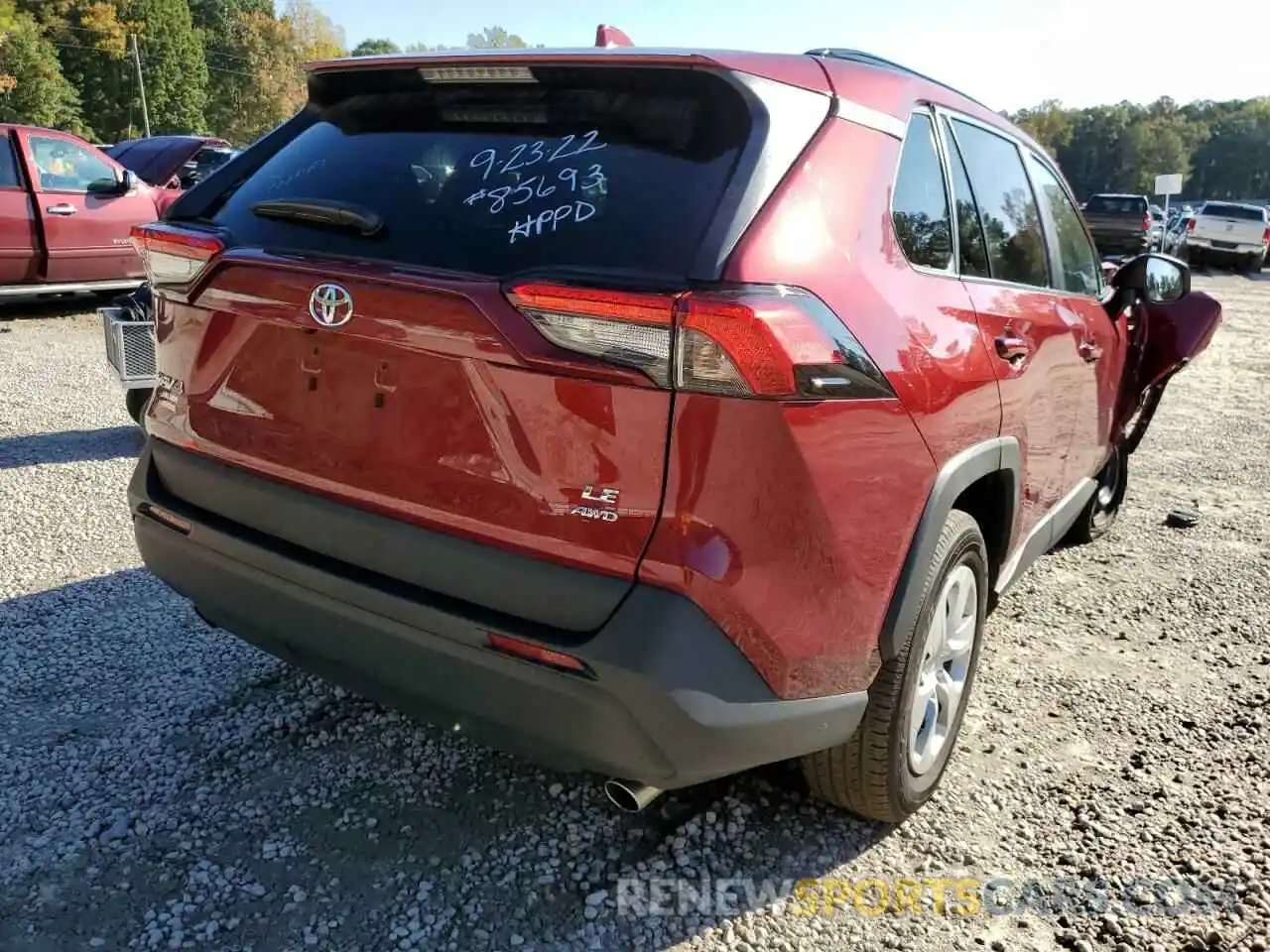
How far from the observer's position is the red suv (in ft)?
5.96

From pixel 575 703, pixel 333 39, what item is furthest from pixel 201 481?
pixel 333 39

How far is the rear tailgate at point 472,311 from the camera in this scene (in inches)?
72.7

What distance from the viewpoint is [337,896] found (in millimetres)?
2250

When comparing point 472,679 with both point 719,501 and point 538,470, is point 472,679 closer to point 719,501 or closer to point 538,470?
point 538,470

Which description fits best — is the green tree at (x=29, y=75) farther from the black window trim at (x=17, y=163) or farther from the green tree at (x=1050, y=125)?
the green tree at (x=1050, y=125)

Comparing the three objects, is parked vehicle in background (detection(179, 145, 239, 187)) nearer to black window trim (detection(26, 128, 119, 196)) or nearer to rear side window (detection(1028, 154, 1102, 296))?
black window trim (detection(26, 128, 119, 196))

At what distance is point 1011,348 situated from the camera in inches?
108

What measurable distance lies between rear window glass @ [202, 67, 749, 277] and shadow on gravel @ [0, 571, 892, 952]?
1217 mm

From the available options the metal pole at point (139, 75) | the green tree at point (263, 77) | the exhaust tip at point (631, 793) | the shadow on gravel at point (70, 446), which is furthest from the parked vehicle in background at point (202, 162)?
the green tree at point (263, 77)

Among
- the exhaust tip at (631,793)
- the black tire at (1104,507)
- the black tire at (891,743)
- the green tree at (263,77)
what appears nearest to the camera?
the exhaust tip at (631,793)

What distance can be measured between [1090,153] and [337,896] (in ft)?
413

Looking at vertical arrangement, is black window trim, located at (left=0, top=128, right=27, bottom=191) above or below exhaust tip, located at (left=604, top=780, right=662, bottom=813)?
above

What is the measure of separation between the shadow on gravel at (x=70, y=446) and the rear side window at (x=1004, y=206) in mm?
4577

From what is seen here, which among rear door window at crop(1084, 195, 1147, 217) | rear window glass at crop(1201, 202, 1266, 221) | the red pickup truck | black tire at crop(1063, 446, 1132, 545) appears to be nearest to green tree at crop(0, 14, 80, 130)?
the red pickup truck
